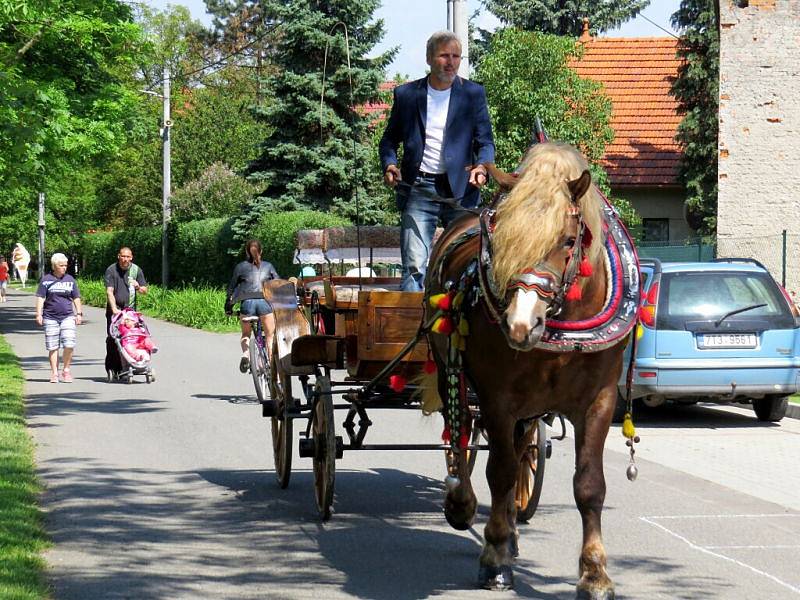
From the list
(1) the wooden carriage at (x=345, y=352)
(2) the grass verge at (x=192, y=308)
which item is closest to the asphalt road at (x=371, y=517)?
(1) the wooden carriage at (x=345, y=352)

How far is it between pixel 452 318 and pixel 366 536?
1.85 meters

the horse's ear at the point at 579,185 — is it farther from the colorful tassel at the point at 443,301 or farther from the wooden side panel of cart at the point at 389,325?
the wooden side panel of cart at the point at 389,325

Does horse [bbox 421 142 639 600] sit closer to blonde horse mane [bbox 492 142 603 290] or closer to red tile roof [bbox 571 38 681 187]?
blonde horse mane [bbox 492 142 603 290]

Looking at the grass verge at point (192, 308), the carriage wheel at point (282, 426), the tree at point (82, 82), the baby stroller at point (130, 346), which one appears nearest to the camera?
the carriage wheel at point (282, 426)

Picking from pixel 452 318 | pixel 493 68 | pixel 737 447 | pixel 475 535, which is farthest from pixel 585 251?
pixel 493 68

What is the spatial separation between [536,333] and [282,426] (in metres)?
4.18

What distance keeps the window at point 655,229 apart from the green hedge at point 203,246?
8.73 metres

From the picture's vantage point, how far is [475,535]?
7.94m

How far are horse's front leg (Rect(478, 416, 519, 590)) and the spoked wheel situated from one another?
8847 millimetres

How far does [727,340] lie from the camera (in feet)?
45.4

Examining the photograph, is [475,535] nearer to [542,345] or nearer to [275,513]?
[275,513]

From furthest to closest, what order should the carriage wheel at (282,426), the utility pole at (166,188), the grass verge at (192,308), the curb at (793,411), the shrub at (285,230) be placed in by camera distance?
1. the utility pole at (166,188)
2. the shrub at (285,230)
3. the grass verge at (192,308)
4. the curb at (793,411)
5. the carriage wheel at (282,426)

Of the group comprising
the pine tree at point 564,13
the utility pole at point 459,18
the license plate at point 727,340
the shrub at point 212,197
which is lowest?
the license plate at point 727,340

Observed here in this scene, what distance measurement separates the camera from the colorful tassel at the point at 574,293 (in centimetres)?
595
